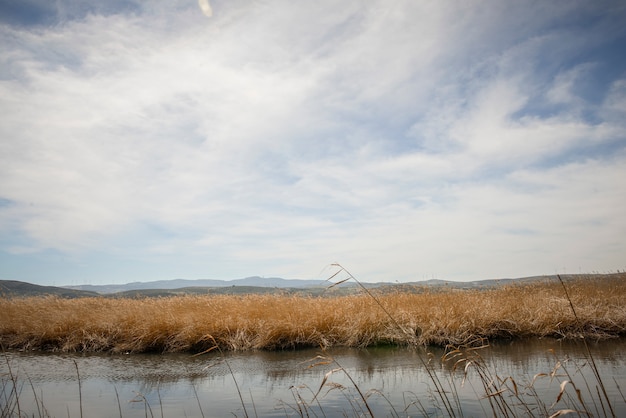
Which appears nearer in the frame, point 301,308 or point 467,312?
point 467,312

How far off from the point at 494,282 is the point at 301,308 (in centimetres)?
995

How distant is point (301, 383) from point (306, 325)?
4467mm

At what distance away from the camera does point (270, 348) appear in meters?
11.3

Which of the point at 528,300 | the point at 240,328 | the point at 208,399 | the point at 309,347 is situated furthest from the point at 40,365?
the point at 528,300

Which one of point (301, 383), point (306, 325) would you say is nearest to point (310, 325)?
point (306, 325)

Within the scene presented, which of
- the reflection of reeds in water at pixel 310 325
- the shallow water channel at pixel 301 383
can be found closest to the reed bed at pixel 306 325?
the reflection of reeds in water at pixel 310 325

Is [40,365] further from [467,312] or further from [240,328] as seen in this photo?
[467,312]

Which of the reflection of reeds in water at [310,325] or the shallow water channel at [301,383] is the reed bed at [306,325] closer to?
the reflection of reeds in water at [310,325]

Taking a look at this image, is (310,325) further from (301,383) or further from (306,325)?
(301,383)

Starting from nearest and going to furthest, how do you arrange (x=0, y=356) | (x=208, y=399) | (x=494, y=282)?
(x=208, y=399), (x=0, y=356), (x=494, y=282)

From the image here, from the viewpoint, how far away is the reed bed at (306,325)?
1136 cm

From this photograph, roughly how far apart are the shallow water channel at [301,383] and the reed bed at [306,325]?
2.07 ft

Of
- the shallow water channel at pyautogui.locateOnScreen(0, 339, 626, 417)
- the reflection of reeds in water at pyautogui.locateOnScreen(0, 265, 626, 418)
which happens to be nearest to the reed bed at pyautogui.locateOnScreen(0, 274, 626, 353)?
→ the reflection of reeds in water at pyautogui.locateOnScreen(0, 265, 626, 418)

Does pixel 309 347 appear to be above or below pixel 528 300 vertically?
below
